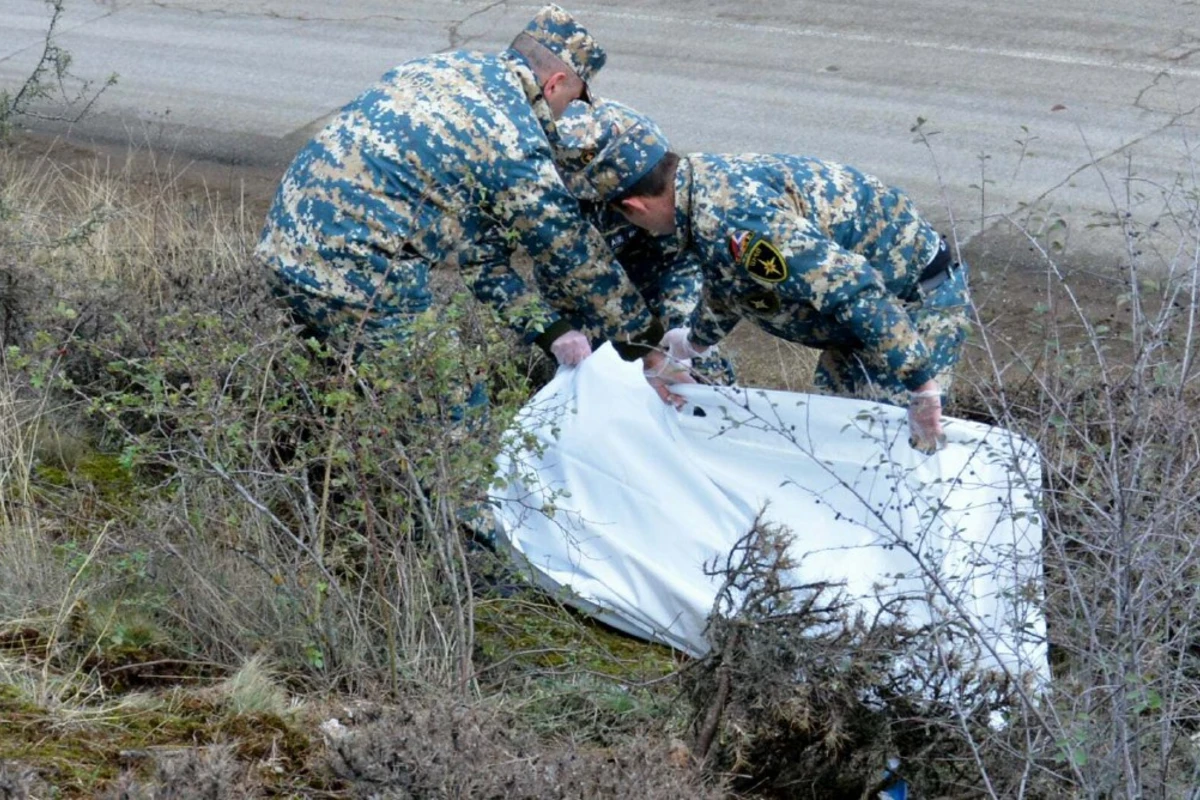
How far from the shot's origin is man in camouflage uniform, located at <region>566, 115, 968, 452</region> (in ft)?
13.2

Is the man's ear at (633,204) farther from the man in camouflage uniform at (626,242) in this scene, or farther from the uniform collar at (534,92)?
the uniform collar at (534,92)

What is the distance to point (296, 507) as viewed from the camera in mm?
3840

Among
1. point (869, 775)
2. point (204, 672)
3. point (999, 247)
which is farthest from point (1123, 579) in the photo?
point (999, 247)

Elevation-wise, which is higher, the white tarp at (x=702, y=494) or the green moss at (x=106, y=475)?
the white tarp at (x=702, y=494)

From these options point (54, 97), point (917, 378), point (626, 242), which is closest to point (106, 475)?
point (626, 242)

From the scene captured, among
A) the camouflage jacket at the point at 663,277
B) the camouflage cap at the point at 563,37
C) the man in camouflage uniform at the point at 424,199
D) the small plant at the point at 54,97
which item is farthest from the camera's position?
the small plant at the point at 54,97

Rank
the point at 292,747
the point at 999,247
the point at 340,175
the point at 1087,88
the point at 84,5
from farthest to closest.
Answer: the point at 84,5 < the point at 1087,88 < the point at 999,247 < the point at 340,175 < the point at 292,747

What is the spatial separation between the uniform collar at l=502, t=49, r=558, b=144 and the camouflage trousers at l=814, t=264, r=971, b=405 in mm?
1076

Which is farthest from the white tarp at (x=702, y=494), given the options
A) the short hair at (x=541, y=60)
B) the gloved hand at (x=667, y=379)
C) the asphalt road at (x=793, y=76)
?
the asphalt road at (x=793, y=76)

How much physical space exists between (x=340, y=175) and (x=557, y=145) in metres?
0.63

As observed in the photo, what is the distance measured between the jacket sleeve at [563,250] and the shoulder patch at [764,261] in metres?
0.39

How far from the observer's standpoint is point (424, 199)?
4211 millimetres

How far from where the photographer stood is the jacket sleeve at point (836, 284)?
13.1 feet

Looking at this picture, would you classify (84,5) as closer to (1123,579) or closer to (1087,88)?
(1087,88)
